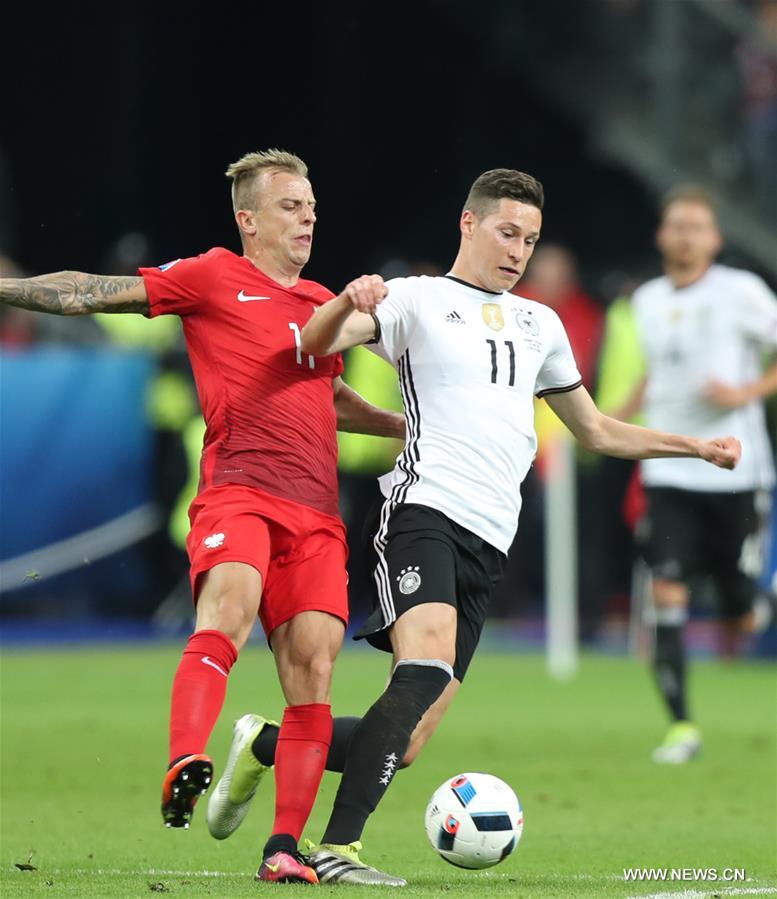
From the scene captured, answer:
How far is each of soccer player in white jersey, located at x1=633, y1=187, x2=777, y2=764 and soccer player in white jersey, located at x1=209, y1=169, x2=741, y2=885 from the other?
3.71m

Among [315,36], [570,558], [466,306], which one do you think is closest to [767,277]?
[570,558]

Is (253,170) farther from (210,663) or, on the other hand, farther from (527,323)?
(210,663)

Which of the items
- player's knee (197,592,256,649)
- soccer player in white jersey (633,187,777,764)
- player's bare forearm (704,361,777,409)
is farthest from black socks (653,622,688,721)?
player's knee (197,592,256,649)

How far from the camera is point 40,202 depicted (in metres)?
21.3

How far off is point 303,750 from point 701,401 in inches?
188

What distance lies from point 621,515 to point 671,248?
6963 mm

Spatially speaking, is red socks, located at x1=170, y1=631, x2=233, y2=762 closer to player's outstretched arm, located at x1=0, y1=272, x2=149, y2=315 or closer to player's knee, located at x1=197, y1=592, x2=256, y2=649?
player's knee, located at x1=197, y1=592, x2=256, y2=649

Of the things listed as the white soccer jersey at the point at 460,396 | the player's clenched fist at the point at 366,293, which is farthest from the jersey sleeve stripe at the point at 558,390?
the player's clenched fist at the point at 366,293

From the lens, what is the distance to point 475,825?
20.6 feet

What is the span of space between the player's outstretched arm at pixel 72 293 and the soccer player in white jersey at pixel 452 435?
688 mm

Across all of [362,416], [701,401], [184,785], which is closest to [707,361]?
[701,401]

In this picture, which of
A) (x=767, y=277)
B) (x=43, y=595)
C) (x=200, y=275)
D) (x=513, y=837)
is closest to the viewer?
(x=513, y=837)

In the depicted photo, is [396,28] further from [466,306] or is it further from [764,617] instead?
[466,306]

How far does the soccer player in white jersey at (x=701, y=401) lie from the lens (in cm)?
1050
